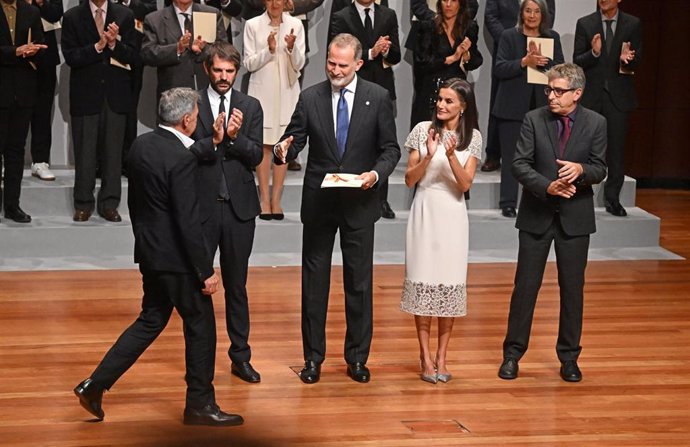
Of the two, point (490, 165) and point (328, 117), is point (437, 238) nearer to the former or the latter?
point (328, 117)

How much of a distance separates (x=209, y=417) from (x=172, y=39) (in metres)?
4.02

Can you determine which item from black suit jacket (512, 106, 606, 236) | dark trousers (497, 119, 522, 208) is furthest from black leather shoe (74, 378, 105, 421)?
dark trousers (497, 119, 522, 208)

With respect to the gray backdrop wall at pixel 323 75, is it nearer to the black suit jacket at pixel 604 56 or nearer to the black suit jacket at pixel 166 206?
the black suit jacket at pixel 604 56

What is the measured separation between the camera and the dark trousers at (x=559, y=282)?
616 centimetres

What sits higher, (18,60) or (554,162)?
(18,60)

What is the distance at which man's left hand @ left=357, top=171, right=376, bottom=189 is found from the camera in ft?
19.0

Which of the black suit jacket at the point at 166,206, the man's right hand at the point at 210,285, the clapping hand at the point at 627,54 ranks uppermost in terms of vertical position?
Result: the clapping hand at the point at 627,54

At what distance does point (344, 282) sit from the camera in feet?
20.1

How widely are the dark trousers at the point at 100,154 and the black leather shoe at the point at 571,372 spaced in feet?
13.1

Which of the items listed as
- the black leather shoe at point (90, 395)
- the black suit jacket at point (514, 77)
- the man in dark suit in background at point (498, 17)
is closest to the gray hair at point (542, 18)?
the black suit jacket at point (514, 77)

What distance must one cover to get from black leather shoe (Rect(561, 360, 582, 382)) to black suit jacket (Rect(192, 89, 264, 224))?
1.71 meters

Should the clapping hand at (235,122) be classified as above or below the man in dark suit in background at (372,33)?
below

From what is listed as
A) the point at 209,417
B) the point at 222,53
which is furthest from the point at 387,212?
the point at 209,417

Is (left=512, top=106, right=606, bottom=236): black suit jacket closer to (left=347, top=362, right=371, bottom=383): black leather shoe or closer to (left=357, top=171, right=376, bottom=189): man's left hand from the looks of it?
(left=357, top=171, right=376, bottom=189): man's left hand
